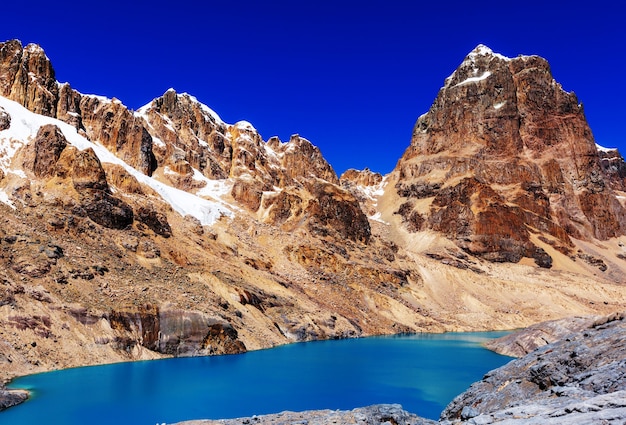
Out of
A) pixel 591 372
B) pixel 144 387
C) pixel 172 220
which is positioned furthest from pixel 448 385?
pixel 172 220

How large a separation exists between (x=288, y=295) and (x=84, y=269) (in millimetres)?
29515

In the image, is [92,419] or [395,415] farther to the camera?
[92,419]

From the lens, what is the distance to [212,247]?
85.0m

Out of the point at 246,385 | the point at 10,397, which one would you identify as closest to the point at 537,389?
the point at 246,385

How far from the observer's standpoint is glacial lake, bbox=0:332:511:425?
100 ft

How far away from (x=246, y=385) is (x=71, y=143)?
231ft

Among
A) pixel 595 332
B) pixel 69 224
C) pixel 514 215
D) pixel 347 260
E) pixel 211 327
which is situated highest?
pixel 514 215

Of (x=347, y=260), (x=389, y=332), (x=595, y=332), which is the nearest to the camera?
(x=595, y=332)

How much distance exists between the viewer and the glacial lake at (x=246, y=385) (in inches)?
1204

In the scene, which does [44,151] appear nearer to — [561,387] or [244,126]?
[561,387]

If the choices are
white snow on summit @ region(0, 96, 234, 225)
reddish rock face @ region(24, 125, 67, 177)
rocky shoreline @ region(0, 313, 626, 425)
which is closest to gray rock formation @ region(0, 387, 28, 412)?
rocky shoreline @ region(0, 313, 626, 425)

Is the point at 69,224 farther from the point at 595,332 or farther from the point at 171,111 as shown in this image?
the point at 171,111

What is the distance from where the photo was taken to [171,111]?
159625mm

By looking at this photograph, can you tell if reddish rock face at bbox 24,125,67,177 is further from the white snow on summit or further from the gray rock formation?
the gray rock formation
